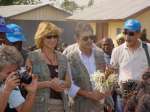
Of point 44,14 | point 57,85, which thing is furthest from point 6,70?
point 44,14

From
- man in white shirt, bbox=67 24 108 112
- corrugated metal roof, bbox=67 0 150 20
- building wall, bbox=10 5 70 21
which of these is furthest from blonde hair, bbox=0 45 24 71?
building wall, bbox=10 5 70 21

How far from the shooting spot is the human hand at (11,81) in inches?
171

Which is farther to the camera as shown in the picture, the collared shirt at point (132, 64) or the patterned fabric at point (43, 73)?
the collared shirt at point (132, 64)

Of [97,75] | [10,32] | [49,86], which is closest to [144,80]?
Answer: [97,75]

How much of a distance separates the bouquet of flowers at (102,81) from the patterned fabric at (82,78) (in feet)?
0.38

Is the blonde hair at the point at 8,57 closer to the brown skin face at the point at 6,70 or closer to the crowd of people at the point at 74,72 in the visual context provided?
the brown skin face at the point at 6,70

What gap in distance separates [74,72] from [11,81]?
2.40 m

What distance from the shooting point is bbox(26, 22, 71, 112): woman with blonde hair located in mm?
5949

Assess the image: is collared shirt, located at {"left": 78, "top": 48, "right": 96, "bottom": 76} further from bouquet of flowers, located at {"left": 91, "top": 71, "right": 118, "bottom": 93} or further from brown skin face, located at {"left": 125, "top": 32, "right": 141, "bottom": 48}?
brown skin face, located at {"left": 125, "top": 32, "right": 141, "bottom": 48}

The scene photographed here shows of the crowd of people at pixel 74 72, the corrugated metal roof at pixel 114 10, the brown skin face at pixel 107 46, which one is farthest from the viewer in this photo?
the corrugated metal roof at pixel 114 10

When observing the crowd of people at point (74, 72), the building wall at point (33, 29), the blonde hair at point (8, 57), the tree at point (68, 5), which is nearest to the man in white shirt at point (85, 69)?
the crowd of people at point (74, 72)

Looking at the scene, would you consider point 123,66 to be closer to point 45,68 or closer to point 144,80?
point 144,80

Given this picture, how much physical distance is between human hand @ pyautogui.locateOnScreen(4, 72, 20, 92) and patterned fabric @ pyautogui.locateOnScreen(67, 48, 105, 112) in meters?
2.34

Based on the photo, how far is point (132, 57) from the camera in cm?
724
